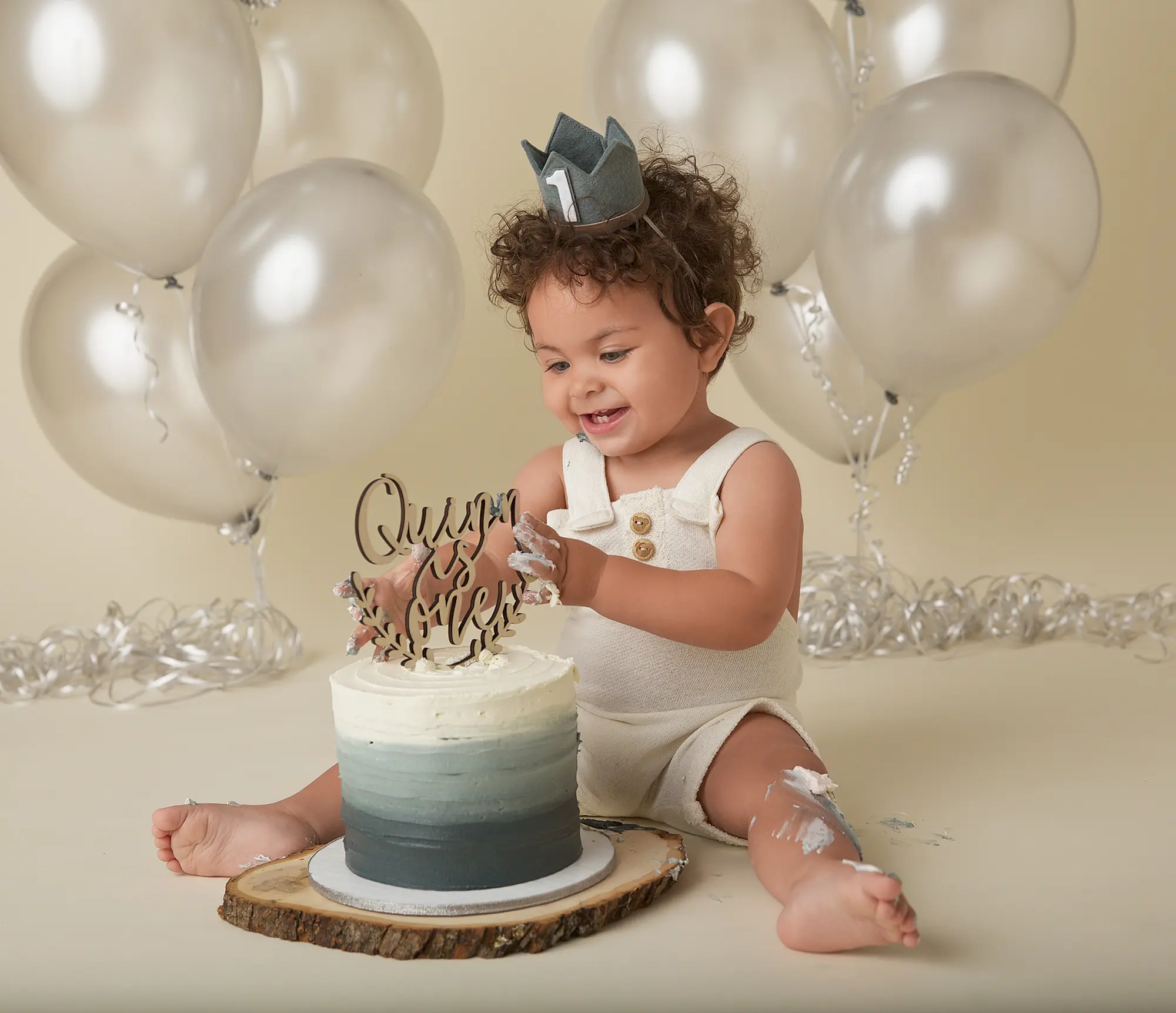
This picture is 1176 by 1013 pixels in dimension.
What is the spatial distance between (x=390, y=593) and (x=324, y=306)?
76 cm

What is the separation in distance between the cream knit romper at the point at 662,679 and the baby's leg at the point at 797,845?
0.14 ft

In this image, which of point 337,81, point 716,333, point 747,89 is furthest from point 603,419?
point 337,81

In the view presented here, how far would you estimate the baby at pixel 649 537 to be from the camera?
1746mm

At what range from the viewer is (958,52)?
2.78 metres

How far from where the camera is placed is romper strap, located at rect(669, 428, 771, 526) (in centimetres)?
190

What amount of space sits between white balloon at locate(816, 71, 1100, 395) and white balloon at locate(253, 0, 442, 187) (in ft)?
2.88

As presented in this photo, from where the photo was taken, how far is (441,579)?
170 centimetres

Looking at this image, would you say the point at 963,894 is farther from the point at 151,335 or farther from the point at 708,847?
the point at 151,335

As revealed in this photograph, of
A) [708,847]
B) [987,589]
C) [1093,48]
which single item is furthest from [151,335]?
[1093,48]

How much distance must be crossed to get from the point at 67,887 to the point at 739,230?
1.25m

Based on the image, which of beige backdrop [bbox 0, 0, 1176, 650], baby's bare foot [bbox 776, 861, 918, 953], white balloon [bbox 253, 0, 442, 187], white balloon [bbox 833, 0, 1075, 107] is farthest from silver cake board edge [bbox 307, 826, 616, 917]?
beige backdrop [bbox 0, 0, 1176, 650]

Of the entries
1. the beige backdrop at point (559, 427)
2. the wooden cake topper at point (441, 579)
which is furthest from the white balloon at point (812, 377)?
the wooden cake topper at point (441, 579)

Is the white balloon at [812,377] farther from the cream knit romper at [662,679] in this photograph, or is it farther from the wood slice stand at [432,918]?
the wood slice stand at [432,918]

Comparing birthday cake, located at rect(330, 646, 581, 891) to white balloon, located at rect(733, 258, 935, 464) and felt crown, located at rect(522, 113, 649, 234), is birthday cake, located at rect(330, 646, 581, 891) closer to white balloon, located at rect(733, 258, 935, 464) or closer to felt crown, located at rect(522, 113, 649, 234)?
felt crown, located at rect(522, 113, 649, 234)
